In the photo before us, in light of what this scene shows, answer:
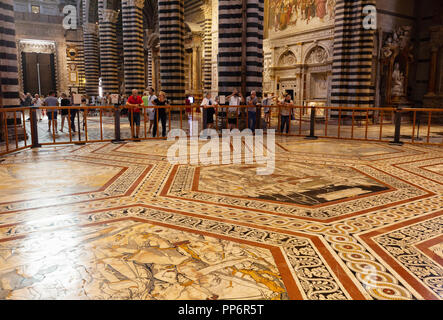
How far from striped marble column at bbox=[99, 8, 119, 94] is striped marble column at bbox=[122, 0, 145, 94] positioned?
3379 millimetres

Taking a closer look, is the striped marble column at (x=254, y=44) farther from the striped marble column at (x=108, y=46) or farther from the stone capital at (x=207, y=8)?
the striped marble column at (x=108, y=46)

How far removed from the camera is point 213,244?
125 inches

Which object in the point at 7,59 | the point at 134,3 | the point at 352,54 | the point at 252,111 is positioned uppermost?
the point at 134,3

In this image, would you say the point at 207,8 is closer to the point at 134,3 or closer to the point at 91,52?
the point at 134,3

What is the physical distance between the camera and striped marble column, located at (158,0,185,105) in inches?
688

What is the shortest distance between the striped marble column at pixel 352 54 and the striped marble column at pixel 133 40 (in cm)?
1172

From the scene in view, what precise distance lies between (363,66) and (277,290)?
16.6 metres

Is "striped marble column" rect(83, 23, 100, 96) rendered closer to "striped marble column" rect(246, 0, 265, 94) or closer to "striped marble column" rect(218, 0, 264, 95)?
"striped marble column" rect(218, 0, 264, 95)

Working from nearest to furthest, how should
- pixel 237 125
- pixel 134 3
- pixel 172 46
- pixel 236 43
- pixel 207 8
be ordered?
pixel 237 125 → pixel 236 43 → pixel 172 46 → pixel 134 3 → pixel 207 8

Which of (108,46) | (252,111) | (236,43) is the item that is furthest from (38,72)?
(252,111)

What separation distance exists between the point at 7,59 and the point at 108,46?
15907mm

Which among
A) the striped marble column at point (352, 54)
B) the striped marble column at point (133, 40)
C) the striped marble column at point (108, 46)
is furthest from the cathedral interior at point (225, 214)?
the striped marble column at point (108, 46)

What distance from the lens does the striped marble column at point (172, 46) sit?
1747 cm

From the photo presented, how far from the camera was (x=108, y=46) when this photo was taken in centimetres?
2431
